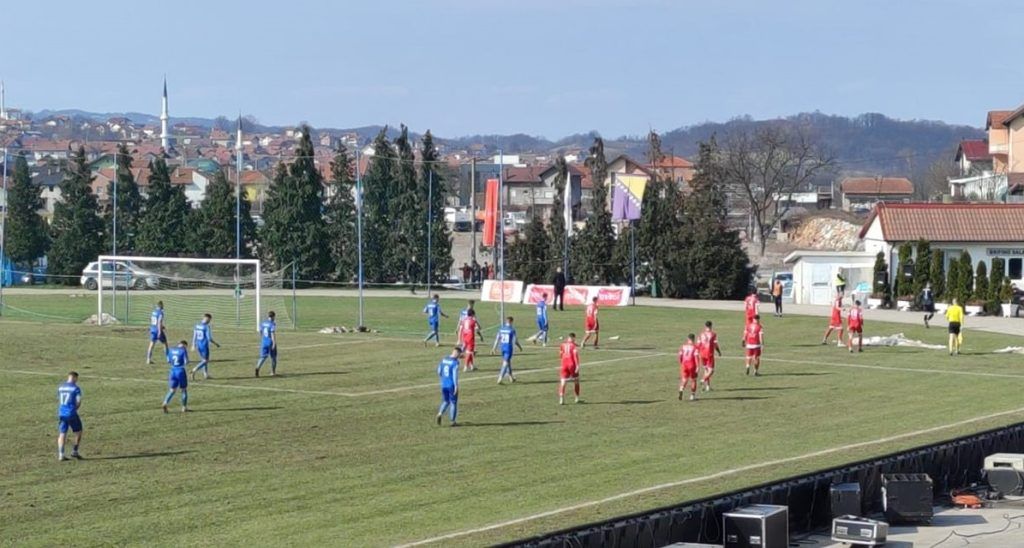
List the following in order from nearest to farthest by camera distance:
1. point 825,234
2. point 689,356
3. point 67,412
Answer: point 67,412, point 689,356, point 825,234

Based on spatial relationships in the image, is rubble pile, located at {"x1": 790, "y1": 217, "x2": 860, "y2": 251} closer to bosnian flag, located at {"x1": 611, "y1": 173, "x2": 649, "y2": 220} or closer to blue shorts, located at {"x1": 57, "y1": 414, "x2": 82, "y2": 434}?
bosnian flag, located at {"x1": 611, "y1": 173, "x2": 649, "y2": 220}

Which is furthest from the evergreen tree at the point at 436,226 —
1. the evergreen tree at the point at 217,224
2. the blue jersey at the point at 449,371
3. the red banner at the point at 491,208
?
the blue jersey at the point at 449,371

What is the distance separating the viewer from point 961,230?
66375 millimetres

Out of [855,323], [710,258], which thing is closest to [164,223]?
[710,258]

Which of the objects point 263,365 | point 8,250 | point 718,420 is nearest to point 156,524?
point 718,420

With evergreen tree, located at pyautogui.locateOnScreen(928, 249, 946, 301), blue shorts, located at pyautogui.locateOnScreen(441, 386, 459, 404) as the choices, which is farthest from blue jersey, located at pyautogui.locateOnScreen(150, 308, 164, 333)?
evergreen tree, located at pyautogui.locateOnScreen(928, 249, 946, 301)

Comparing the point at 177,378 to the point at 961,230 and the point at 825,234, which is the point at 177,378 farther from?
the point at 825,234

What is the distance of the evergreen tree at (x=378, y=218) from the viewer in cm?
8475

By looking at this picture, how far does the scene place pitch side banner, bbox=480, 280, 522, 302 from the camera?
232 feet

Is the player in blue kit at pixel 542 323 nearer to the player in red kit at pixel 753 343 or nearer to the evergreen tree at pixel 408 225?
the player in red kit at pixel 753 343

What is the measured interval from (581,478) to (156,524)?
7.21m

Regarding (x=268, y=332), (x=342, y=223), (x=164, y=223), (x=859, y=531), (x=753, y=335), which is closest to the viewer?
(x=859, y=531)

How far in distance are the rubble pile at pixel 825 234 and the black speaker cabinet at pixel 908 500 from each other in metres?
84.3

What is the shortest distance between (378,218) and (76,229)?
55.3ft
